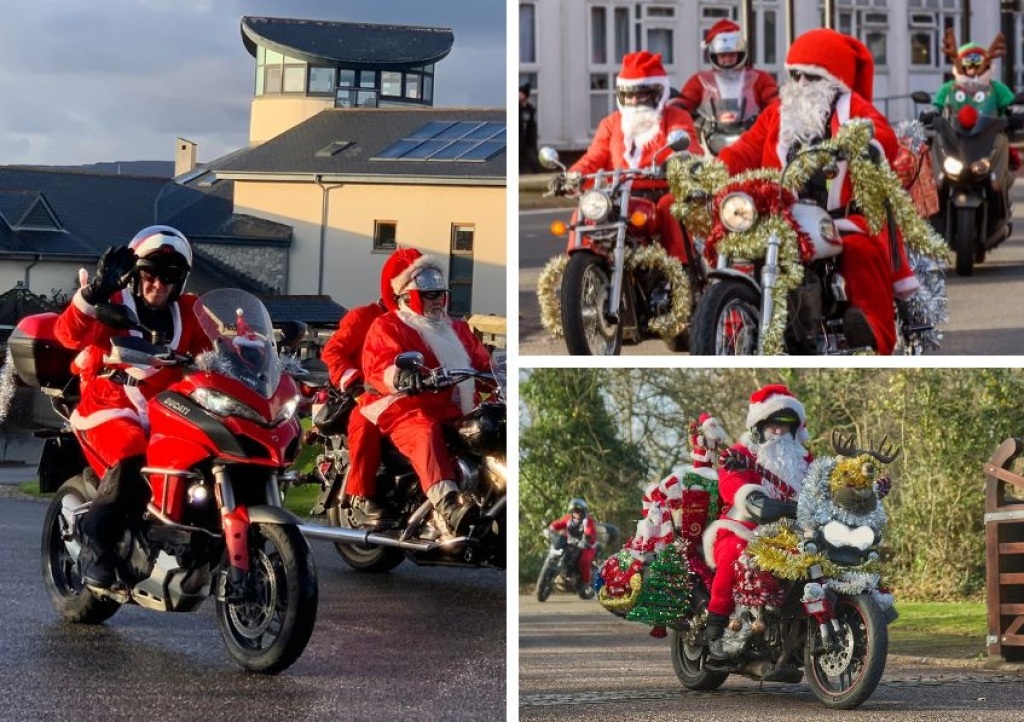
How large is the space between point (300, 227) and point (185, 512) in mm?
9498

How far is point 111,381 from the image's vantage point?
18.7 ft

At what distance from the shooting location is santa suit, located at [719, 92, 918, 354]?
5711 millimetres

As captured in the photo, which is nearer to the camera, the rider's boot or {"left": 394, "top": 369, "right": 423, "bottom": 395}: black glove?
{"left": 394, "top": 369, "right": 423, "bottom": 395}: black glove

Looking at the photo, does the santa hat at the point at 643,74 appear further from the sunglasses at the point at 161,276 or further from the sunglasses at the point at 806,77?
the sunglasses at the point at 161,276

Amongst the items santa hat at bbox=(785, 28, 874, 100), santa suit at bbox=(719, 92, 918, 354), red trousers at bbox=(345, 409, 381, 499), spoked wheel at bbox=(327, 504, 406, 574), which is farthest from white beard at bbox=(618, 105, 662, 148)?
spoked wheel at bbox=(327, 504, 406, 574)

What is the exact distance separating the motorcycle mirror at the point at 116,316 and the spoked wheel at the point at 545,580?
4.23 ft

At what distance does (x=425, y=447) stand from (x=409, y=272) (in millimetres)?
688

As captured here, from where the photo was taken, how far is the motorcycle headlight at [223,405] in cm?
521

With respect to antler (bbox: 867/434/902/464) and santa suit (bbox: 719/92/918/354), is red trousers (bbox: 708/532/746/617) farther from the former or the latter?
santa suit (bbox: 719/92/918/354)

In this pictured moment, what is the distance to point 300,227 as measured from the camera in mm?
14805

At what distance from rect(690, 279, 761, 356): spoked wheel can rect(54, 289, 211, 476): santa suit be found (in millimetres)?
1509

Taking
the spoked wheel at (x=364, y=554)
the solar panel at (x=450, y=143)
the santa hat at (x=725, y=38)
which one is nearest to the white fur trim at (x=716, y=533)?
the spoked wheel at (x=364, y=554)

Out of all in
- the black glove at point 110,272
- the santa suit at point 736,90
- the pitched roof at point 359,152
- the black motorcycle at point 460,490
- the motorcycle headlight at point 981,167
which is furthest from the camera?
the pitched roof at point 359,152

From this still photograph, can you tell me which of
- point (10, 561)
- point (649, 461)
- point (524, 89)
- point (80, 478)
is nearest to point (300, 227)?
point (524, 89)
